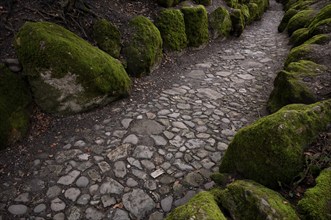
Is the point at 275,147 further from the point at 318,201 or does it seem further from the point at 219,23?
the point at 219,23

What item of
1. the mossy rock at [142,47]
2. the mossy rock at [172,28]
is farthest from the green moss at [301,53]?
the mossy rock at [142,47]

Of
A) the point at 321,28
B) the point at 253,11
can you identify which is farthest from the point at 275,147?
the point at 253,11

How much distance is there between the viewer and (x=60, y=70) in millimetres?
4848

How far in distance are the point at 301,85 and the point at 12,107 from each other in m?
5.27

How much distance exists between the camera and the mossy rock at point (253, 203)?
2.57 metres

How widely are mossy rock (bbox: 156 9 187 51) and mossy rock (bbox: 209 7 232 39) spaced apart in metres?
1.77

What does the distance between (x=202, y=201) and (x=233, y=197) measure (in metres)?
0.36

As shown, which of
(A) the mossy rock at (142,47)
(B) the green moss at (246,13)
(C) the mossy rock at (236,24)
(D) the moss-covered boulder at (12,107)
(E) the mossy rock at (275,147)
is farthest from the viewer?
(B) the green moss at (246,13)

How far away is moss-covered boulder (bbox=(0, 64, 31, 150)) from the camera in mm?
4316

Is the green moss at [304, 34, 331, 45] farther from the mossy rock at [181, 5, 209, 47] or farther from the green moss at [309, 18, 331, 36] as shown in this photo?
the mossy rock at [181, 5, 209, 47]

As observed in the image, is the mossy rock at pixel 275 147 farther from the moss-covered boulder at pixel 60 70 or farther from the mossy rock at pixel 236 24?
the mossy rock at pixel 236 24

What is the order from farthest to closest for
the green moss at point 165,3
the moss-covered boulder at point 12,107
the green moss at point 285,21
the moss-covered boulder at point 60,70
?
the green moss at point 285,21 → the green moss at point 165,3 → the moss-covered boulder at point 60,70 → the moss-covered boulder at point 12,107

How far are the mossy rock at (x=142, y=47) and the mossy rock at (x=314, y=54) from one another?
358cm

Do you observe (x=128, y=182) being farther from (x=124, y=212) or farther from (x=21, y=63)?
(x=21, y=63)
